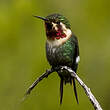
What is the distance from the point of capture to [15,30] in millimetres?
8531

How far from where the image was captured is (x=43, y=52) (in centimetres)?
822

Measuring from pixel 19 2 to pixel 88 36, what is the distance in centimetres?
Result: 140

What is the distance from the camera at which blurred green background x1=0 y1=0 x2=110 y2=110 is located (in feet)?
24.9

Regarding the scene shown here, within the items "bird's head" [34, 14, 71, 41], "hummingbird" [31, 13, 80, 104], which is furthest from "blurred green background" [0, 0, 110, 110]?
"bird's head" [34, 14, 71, 41]

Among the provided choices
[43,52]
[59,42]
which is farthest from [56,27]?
[43,52]

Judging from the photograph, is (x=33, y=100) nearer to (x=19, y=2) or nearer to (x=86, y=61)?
(x=86, y=61)

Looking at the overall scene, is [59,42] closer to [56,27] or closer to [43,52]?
[56,27]

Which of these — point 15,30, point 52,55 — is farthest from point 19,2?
point 52,55

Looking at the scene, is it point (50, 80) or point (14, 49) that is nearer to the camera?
point (50, 80)

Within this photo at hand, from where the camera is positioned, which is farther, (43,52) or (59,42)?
(43,52)

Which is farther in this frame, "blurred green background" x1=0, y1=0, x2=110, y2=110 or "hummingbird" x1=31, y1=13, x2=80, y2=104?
"blurred green background" x1=0, y1=0, x2=110, y2=110

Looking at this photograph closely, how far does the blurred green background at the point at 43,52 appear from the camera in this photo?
7.60 metres

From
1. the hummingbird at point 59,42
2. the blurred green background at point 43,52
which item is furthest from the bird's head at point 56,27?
the blurred green background at point 43,52

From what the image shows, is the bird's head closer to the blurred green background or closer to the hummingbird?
the hummingbird
